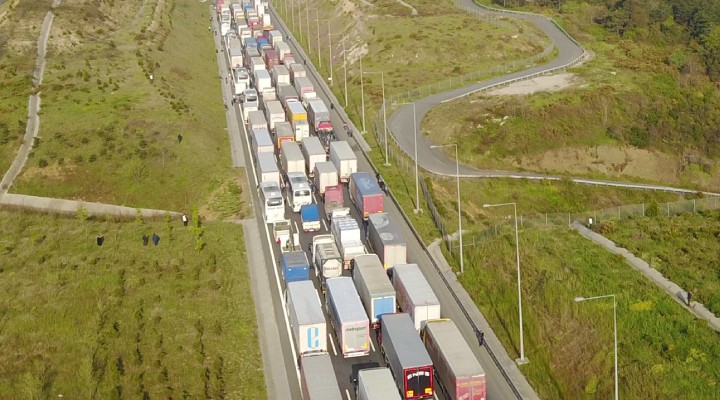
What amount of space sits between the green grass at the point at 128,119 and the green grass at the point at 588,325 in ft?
117

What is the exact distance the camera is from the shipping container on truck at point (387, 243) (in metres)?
63.9

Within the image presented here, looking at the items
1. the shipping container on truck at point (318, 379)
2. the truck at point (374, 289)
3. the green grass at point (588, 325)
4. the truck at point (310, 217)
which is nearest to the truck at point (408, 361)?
the truck at point (374, 289)

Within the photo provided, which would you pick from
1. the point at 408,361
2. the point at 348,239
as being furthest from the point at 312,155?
the point at 408,361

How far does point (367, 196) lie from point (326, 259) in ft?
43.1

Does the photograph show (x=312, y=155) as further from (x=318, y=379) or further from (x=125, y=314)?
(x=318, y=379)

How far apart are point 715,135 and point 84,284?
81.7 m

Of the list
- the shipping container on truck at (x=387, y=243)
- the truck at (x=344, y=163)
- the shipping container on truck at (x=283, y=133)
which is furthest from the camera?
the shipping container on truck at (x=283, y=133)

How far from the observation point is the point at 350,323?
5225cm

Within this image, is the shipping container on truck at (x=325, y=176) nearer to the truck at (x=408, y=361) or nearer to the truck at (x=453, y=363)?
the truck at (x=408, y=361)

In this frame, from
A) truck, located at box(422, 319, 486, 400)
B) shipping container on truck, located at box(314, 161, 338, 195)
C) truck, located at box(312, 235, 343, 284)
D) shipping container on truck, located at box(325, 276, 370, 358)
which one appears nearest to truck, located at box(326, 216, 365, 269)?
truck, located at box(312, 235, 343, 284)

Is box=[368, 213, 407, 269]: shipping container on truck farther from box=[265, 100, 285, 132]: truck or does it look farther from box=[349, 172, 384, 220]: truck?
box=[265, 100, 285, 132]: truck

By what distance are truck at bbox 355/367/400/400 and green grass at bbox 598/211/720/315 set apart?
25.9 metres

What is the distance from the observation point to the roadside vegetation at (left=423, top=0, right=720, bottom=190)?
101000 mm

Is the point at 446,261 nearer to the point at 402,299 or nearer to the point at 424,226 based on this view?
the point at 424,226
